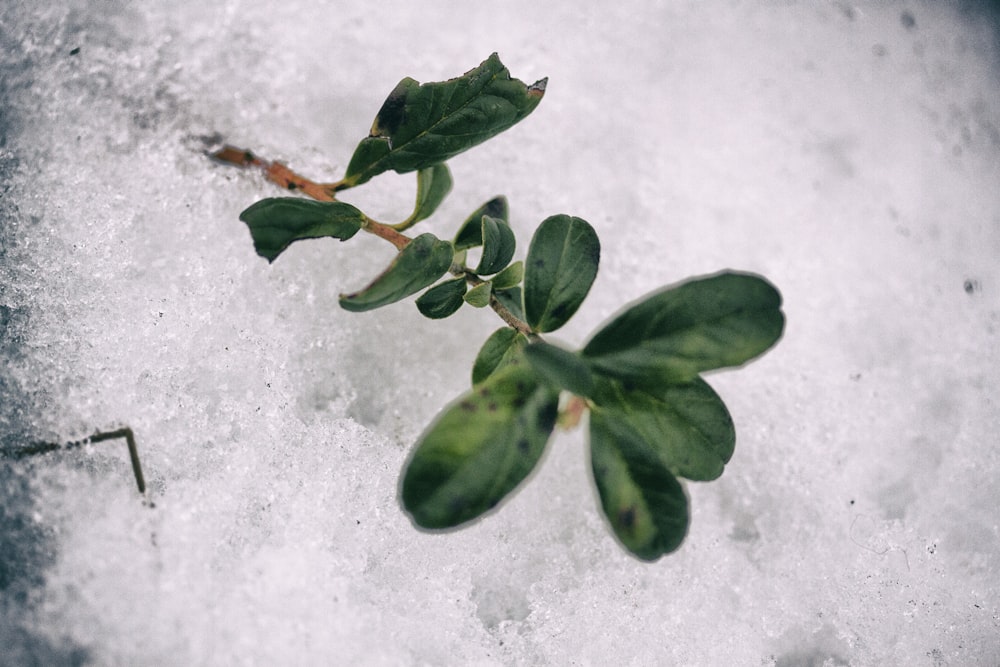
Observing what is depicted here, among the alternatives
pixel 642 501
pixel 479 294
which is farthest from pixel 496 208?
pixel 642 501

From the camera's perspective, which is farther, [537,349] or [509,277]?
[509,277]

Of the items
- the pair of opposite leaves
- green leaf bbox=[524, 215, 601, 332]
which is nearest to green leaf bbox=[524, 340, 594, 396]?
the pair of opposite leaves

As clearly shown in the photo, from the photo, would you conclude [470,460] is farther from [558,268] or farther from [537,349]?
[558,268]

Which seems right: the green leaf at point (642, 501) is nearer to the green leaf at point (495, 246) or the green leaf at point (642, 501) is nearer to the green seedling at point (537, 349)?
the green seedling at point (537, 349)

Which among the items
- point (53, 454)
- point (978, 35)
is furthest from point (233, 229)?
point (978, 35)

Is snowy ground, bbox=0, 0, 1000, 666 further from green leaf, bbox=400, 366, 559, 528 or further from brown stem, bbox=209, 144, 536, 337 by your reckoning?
green leaf, bbox=400, 366, 559, 528
